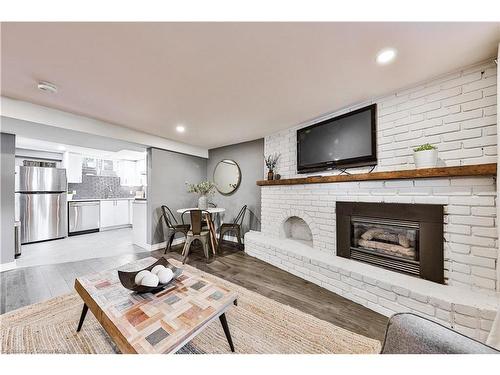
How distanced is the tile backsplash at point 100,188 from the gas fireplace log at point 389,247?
20.0 feet

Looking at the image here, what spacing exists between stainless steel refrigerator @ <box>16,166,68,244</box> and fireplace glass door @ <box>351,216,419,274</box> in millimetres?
5986

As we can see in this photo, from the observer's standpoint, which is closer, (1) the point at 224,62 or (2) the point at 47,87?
(1) the point at 224,62

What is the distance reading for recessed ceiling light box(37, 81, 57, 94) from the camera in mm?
1706

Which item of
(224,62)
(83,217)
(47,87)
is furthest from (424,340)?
(83,217)

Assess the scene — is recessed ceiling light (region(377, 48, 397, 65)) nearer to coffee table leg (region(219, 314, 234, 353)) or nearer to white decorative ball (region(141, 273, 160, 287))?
coffee table leg (region(219, 314, 234, 353))

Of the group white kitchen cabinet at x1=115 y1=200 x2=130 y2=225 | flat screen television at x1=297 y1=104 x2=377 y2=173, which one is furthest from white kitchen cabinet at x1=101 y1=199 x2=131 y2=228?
flat screen television at x1=297 y1=104 x2=377 y2=173

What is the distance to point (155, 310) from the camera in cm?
106

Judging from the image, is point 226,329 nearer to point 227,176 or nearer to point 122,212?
point 227,176

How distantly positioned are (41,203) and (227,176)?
161 inches

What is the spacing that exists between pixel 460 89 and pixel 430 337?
2.08 m

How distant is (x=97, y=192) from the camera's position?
17.5 feet
